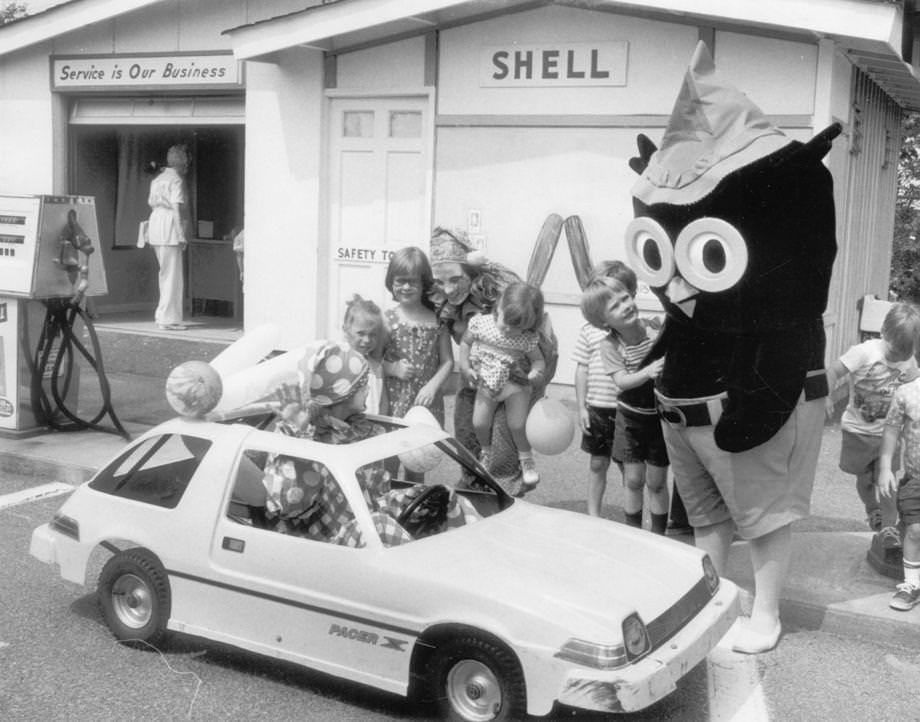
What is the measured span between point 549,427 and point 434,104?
518 centimetres

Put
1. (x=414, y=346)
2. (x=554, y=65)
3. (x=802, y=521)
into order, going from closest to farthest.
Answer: (x=414, y=346) → (x=802, y=521) → (x=554, y=65)

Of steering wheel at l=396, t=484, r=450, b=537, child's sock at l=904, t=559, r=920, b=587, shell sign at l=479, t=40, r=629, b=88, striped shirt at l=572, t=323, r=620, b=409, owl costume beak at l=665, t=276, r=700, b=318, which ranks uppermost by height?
shell sign at l=479, t=40, r=629, b=88

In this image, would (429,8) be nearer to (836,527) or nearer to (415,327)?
(415,327)

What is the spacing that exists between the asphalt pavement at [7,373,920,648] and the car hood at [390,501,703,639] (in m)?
1.14

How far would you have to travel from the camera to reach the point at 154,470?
5.23 meters

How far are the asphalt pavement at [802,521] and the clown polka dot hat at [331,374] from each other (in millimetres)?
2026

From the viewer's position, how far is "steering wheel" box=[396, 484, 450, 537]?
15.3 ft

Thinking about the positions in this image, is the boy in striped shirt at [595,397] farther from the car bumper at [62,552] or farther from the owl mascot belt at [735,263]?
the car bumper at [62,552]

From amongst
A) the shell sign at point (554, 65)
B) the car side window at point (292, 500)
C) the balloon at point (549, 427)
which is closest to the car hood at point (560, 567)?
the car side window at point (292, 500)

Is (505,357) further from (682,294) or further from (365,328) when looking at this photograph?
(682,294)

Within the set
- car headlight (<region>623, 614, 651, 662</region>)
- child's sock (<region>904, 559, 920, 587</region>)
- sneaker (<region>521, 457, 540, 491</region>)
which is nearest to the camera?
car headlight (<region>623, 614, 651, 662</region>)

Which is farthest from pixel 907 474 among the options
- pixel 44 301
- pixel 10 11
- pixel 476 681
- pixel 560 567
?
pixel 10 11

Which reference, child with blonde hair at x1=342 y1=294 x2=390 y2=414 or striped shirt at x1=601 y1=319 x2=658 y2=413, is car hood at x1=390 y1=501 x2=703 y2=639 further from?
child with blonde hair at x1=342 y1=294 x2=390 y2=414

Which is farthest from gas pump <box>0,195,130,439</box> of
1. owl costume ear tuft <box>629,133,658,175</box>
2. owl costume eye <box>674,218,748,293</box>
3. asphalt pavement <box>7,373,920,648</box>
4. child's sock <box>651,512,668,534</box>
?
owl costume eye <box>674,218,748,293</box>
